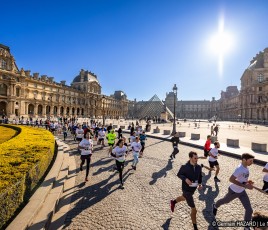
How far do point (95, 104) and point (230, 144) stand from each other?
76742 millimetres

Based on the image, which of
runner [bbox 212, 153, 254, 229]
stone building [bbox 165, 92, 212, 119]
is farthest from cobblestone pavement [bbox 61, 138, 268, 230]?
stone building [bbox 165, 92, 212, 119]

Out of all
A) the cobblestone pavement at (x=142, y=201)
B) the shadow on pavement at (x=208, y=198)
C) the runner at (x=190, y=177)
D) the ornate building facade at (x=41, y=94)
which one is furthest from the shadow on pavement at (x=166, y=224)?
the ornate building facade at (x=41, y=94)

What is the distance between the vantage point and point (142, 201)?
5.02 metres

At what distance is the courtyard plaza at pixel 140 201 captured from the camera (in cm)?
407

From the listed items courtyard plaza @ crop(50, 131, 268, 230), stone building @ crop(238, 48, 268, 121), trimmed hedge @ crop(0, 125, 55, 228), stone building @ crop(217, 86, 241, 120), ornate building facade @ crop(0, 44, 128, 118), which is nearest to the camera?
trimmed hedge @ crop(0, 125, 55, 228)

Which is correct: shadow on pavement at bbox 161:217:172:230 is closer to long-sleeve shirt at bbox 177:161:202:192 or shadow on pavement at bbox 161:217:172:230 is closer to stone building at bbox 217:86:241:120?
long-sleeve shirt at bbox 177:161:202:192

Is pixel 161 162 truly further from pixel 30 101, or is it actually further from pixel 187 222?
pixel 30 101

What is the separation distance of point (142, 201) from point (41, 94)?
215 ft

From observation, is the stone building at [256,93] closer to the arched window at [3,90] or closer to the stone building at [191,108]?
the stone building at [191,108]

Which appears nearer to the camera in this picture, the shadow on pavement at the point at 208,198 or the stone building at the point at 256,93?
the shadow on pavement at the point at 208,198

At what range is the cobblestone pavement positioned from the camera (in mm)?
4074

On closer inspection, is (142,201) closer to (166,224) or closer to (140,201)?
(140,201)

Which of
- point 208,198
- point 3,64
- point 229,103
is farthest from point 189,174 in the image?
point 229,103

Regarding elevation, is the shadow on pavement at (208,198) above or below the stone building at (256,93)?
below
